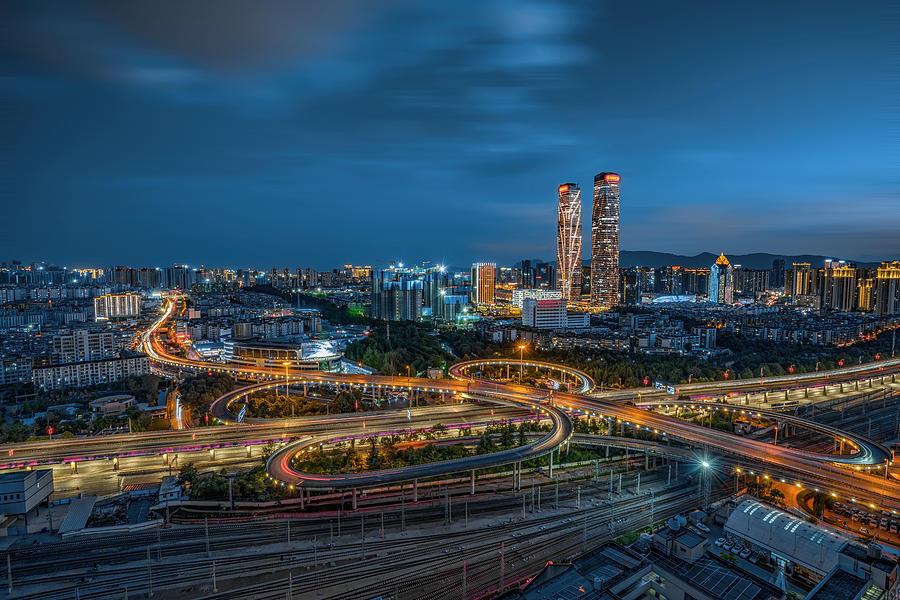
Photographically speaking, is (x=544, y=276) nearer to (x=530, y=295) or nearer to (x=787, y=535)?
(x=530, y=295)

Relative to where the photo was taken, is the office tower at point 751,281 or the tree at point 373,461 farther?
the office tower at point 751,281

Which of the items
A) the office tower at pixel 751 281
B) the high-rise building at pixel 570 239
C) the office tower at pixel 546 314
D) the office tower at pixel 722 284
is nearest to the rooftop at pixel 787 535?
the office tower at pixel 546 314

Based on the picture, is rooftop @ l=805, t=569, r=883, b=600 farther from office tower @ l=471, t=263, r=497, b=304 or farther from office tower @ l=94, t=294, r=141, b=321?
office tower @ l=471, t=263, r=497, b=304

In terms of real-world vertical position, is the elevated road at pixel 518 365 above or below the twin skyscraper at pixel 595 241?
below

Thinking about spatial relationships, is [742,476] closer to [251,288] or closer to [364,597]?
[364,597]

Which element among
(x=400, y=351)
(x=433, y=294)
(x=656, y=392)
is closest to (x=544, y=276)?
(x=433, y=294)

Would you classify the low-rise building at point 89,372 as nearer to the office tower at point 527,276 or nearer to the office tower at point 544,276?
the office tower at point 544,276
